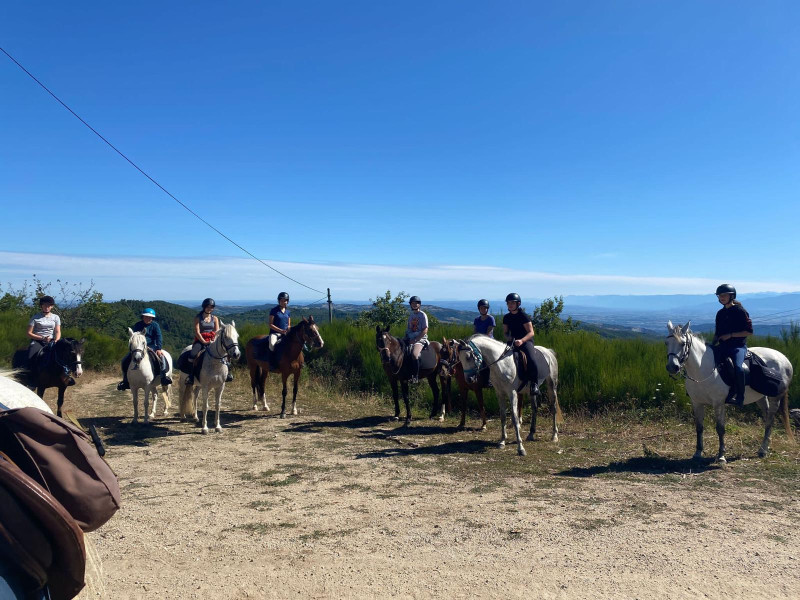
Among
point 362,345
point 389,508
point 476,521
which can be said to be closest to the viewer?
point 476,521

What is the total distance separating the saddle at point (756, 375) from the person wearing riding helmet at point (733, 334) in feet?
0.23

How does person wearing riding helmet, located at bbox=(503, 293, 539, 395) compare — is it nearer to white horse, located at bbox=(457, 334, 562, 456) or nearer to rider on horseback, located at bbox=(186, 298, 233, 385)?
white horse, located at bbox=(457, 334, 562, 456)

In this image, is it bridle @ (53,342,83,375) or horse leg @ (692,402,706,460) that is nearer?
horse leg @ (692,402,706,460)

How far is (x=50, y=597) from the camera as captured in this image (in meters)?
1.68

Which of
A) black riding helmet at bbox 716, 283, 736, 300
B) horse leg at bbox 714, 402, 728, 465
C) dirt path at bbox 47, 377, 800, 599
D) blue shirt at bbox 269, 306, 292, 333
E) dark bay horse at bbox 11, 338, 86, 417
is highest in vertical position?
black riding helmet at bbox 716, 283, 736, 300

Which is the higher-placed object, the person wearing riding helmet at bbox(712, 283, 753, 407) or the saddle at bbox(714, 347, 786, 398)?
the person wearing riding helmet at bbox(712, 283, 753, 407)

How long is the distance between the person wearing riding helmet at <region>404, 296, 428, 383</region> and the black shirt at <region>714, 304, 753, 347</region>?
5210mm

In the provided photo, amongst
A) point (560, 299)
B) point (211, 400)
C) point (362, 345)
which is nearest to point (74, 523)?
point (211, 400)

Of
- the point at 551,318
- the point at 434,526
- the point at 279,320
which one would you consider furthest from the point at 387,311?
the point at 434,526

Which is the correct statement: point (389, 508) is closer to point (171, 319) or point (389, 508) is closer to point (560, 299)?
point (560, 299)

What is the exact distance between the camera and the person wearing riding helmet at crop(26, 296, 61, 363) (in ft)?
29.2

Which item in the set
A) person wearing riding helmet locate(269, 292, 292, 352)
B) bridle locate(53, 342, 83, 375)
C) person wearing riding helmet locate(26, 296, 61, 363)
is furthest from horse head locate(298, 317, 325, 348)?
person wearing riding helmet locate(26, 296, 61, 363)

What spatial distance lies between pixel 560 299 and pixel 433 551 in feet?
68.0

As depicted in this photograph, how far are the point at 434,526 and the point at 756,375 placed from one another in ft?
17.9
